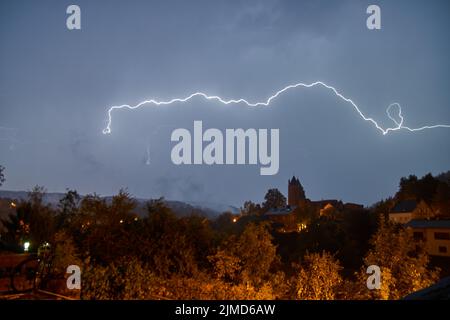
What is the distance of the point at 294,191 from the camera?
84125 millimetres

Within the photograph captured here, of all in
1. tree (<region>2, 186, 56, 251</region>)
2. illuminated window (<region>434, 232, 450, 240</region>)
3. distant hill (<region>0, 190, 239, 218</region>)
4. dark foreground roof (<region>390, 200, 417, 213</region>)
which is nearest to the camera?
distant hill (<region>0, 190, 239, 218</region>)

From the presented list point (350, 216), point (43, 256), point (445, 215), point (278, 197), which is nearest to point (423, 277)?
point (43, 256)

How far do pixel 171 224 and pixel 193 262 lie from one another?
1413mm

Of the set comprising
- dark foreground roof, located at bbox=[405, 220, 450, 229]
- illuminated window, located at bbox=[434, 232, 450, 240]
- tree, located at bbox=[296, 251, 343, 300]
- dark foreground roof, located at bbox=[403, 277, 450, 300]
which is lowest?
illuminated window, located at bbox=[434, 232, 450, 240]

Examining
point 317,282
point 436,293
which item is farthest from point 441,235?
point 436,293

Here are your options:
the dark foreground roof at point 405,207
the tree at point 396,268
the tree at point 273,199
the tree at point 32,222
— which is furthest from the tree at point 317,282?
the tree at point 273,199

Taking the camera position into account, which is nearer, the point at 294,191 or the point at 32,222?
the point at 32,222

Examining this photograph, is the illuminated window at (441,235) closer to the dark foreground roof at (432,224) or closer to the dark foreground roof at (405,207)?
the dark foreground roof at (432,224)

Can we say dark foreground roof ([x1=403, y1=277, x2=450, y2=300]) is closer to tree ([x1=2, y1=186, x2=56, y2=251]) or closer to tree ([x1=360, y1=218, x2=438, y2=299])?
tree ([x1=360, y1=218, x2=438, y2=299])

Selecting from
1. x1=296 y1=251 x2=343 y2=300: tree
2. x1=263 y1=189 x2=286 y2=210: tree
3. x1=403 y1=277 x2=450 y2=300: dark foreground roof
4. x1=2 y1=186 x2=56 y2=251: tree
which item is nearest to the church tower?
x1=263 y1=189 x2=286 y2=210: tree

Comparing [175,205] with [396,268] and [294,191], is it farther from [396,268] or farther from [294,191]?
[294,191]

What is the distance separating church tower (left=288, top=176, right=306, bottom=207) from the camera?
272 ft

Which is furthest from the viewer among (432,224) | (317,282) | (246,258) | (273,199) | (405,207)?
(273,199)

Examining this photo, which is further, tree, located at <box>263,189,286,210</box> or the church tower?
the church tower
